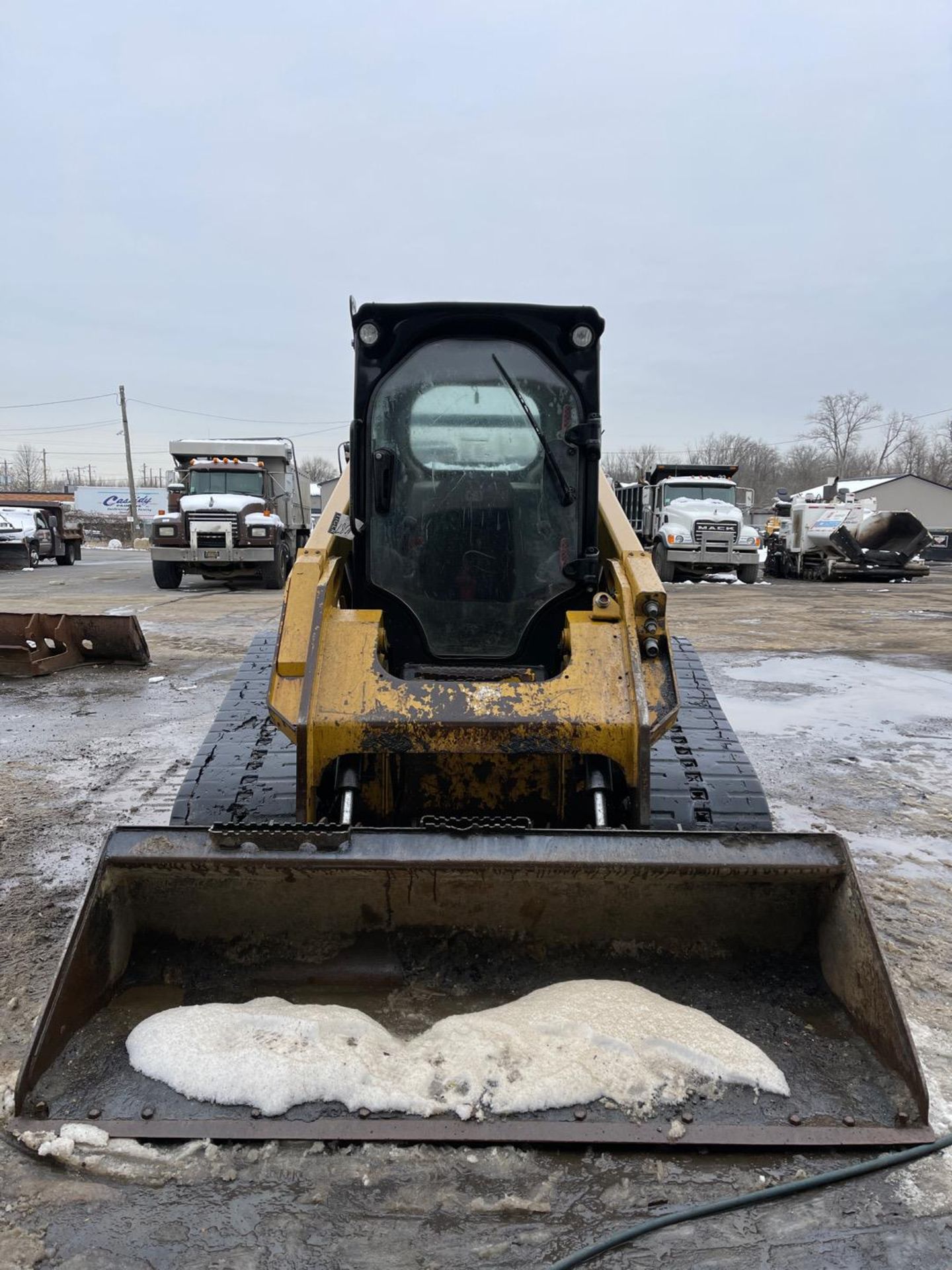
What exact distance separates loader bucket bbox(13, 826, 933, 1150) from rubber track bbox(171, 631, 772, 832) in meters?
0.52

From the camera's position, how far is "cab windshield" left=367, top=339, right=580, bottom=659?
3.42 m

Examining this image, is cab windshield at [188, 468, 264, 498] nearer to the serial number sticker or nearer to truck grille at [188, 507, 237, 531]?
truck grille at [188, 507, 237, 531]

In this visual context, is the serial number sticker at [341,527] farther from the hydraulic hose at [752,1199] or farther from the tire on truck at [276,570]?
the tire on truck at [276,570]

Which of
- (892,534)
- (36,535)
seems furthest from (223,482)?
(892,534)

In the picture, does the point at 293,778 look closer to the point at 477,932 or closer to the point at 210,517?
the point at 477,932

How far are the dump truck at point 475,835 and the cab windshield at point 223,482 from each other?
13.7 m

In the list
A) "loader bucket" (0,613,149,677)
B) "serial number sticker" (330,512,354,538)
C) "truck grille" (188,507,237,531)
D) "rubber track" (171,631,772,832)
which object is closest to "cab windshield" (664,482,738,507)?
"truck grille" (188,507,237,531)

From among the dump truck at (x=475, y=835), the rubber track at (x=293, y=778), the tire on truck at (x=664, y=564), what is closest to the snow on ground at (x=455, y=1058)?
the dump truck at (x=475, y=835)

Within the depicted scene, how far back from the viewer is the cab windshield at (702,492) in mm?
18609

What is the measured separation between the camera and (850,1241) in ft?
5.76

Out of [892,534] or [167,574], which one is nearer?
[167,574]

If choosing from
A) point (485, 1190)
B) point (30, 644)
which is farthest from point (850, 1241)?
point (30, 644)

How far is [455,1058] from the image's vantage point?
6.95 ft

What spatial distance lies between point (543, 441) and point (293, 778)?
1651 millimetres
